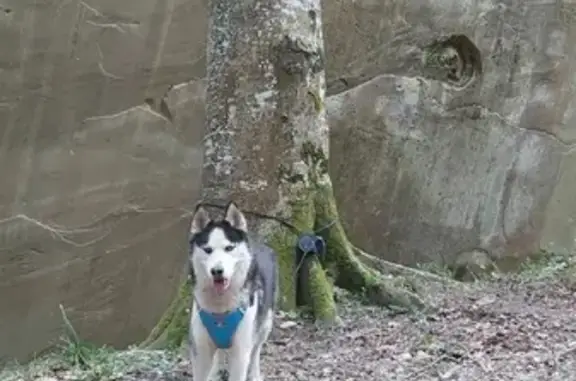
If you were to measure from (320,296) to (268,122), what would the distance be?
0.88m

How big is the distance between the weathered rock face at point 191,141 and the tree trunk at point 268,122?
1.53 meters

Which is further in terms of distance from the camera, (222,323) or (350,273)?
(350,273)

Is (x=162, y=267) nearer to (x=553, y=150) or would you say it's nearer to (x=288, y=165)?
(x=288, y=165)

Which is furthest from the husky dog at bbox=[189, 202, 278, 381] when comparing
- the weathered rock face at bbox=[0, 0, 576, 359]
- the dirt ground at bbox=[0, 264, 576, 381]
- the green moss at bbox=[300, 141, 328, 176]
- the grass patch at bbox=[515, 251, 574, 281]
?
the grass patch at bbox=[515, 251, 574, 281]

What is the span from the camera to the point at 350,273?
5449 mm

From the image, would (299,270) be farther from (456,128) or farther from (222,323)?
(456,128)

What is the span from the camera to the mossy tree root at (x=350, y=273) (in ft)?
17.6

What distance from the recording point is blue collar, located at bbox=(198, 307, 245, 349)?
13.1 feet

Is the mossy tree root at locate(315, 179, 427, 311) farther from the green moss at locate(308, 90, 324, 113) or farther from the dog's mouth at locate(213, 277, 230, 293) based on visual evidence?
the dog's mouth at locate(213, 277, 230, 293)

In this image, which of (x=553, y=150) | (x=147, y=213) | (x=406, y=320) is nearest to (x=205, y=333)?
(x=406, y=320)

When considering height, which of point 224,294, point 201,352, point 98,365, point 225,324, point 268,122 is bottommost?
point 98,365

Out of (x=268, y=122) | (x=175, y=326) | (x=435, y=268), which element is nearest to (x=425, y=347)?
(x=175, y=326)

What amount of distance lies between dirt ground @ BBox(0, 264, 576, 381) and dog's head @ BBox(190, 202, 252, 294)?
2.21ft

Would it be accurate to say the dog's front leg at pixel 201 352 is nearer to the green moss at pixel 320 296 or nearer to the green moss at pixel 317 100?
the green moss at pixel 320 296
